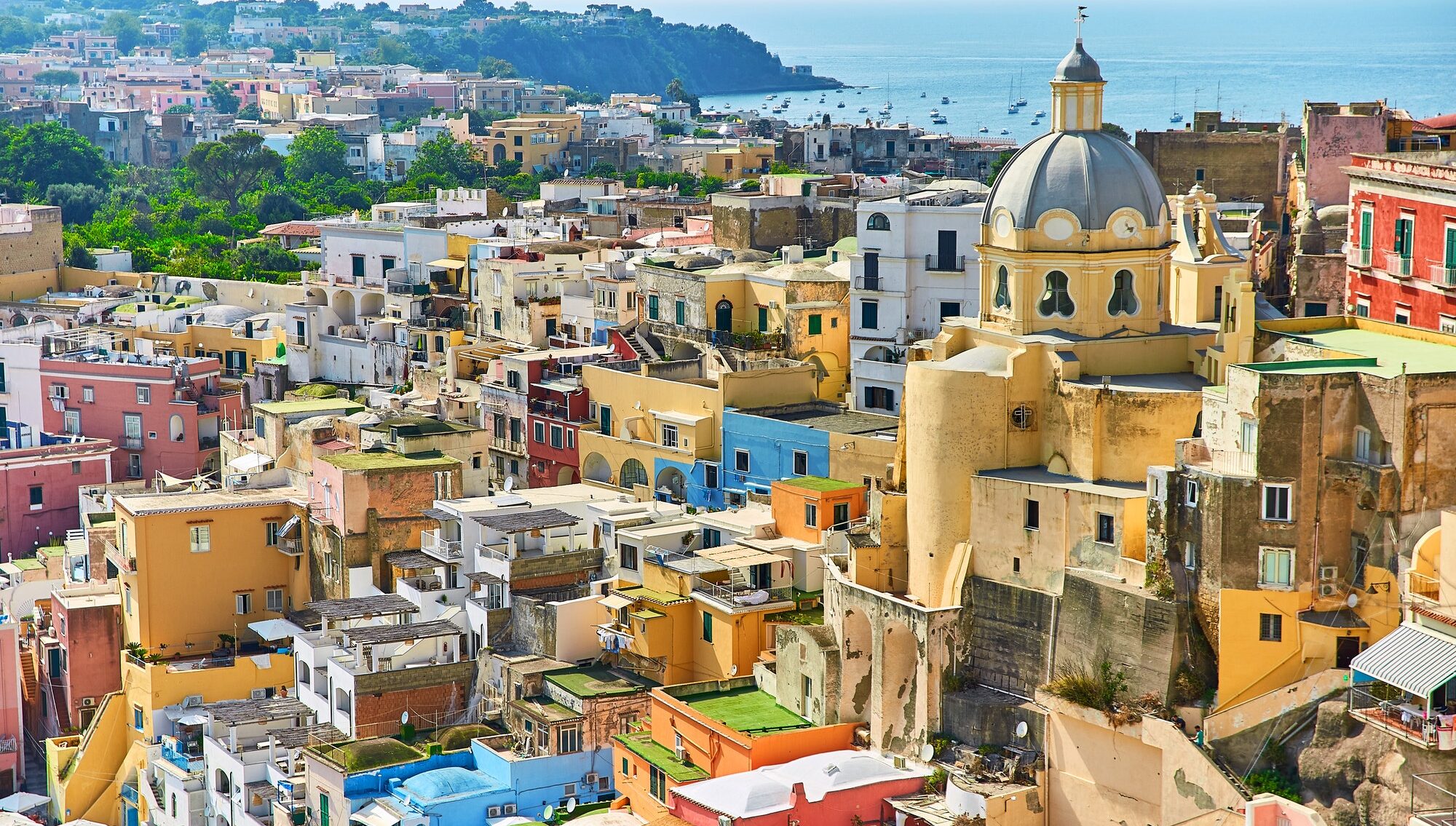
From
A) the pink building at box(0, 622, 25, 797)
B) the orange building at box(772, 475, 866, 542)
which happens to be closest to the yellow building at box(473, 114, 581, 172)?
the pink building at box(0, 622, 25, 797)

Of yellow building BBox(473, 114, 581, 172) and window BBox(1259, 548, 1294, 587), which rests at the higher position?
yellow building BBox(473, 114, 581, 172)

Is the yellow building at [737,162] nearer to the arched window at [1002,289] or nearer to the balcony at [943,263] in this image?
the balcony at [943,263]

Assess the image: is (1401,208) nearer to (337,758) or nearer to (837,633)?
(837,633)

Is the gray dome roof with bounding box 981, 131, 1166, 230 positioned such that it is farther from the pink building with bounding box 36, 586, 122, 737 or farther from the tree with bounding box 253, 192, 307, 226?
the tree with bounding box 253, 192, 307, 226

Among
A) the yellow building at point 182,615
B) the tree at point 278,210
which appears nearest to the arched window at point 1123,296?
the yellow building at point 182,615

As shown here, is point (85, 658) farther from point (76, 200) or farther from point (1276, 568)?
point (76, 200)

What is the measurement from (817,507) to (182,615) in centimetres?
1375

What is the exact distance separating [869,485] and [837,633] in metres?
6.38

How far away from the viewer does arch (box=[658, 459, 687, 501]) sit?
4625 centimetres

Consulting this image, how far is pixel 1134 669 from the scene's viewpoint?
31109mm

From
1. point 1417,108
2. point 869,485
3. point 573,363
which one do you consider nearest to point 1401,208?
point 869,485

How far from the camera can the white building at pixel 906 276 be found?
48.0 metres

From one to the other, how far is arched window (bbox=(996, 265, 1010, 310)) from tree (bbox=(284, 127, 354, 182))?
8612 centimetres

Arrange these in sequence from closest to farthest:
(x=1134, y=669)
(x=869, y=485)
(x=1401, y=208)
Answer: (x=1134, y=669) → (x=1401, y=208) → (x=869, y=485)
